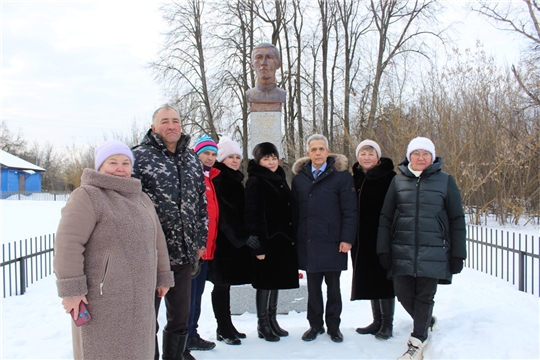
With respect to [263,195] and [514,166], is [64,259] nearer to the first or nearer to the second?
[263,195]

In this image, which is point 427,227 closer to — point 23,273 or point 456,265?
point 456,265

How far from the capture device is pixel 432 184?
11.0ft

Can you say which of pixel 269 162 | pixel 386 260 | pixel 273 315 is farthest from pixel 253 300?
pixel 386 260

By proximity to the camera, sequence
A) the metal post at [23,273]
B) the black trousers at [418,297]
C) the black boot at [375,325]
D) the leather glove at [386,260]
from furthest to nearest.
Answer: the metal post at [23,273]
the black boot at [375,325]
the leather glove at [386,260]
the black trousers at [418,297]

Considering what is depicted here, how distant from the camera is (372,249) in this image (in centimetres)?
386

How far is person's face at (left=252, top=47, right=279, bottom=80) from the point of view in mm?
5637

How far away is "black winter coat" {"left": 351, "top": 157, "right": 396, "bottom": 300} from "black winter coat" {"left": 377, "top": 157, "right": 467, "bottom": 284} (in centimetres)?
38

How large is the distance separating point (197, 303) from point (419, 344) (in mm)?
1997

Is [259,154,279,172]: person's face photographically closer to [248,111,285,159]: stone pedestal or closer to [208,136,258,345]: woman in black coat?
[208,136,258,345]: woman in black coat

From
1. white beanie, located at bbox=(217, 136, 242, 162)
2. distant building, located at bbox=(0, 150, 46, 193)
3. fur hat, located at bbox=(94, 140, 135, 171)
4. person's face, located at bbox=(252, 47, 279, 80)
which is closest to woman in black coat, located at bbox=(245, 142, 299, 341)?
white beanie, located at bbox=(217, 136, 242, 162)

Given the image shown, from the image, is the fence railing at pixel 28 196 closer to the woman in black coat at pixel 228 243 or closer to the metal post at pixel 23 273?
the metal post at pixel 23 273

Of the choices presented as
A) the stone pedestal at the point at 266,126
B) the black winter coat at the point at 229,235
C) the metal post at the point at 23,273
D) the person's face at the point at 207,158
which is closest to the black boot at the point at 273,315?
the black winter coat at the point at 229,235

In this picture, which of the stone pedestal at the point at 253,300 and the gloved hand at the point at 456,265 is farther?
Answer: the stone pedestal at the point at 253,300

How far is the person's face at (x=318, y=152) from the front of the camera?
387 centimetres
